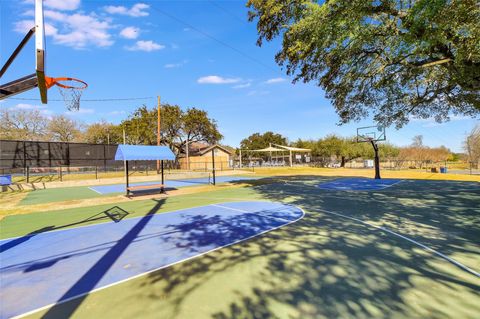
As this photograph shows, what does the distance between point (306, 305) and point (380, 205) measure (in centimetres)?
910

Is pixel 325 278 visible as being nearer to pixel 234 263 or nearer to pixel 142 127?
pixel 234 263

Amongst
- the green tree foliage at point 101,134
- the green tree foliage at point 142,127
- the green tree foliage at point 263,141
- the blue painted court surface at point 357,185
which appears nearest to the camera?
the blue painted court surface at point 357,185

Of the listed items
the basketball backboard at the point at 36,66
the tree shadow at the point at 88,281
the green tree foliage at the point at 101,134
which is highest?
the green tree foliage at the point at 101,134

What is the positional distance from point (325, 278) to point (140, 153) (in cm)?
1286

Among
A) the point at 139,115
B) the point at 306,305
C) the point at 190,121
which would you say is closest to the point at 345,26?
the point at 306,305

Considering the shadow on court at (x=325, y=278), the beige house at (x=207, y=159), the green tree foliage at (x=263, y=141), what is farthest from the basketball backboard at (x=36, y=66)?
the green tree foliage at (x=263, y=141)

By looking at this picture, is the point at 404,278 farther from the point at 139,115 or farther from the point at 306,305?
the point at 139,115

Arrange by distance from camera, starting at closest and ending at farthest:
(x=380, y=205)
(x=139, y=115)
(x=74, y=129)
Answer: (x=380, y=205) < (x=139, y=115) < (x=74, y=129)

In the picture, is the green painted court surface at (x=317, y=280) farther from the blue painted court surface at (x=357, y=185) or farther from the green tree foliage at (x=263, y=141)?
the green tree foliage at (x=263, y=141)

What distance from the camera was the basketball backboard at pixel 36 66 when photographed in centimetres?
484

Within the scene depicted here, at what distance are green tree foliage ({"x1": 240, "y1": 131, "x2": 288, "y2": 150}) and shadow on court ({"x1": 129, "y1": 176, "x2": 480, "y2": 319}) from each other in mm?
69281

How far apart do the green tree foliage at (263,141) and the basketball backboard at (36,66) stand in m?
71.0

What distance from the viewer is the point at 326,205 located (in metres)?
10.9

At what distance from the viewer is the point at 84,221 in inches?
346
